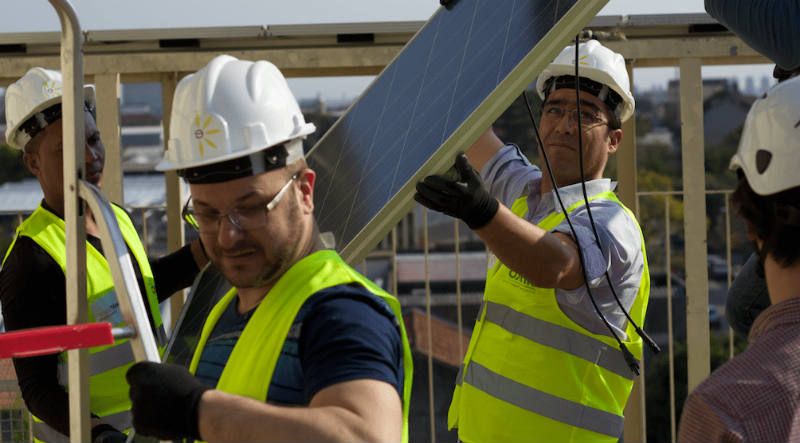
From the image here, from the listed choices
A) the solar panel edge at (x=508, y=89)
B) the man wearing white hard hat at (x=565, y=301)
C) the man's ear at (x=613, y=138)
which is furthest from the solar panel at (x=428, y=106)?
A: the man's ear at (x=613, y=138)

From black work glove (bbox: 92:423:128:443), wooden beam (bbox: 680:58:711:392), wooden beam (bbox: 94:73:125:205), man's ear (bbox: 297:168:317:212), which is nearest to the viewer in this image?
man's ear (bbox: 297:168:317:212)

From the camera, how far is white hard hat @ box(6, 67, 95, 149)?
9.99 feet

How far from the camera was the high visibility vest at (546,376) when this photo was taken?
294 cm

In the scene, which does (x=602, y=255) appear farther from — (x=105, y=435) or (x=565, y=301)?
(x=105, y=435)

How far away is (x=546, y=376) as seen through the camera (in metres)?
2.94

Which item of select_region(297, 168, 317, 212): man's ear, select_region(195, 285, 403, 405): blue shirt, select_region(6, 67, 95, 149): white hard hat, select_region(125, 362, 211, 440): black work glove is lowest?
select_region(125, 362, 211, 440): black work glove

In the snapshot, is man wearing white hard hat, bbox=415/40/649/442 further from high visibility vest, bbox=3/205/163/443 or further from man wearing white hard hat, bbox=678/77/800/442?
high visibility vest, bbox=3/205/163/443

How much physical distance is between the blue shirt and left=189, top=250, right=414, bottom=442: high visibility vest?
2 centimetres

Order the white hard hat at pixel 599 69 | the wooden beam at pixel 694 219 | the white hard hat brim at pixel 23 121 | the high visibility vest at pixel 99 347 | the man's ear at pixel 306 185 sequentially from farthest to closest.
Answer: the wooden beam at pixel 694 219
the white hard hat at pixel 599 69
the white hard hat brim at pixel 23 121
the high visibility vest at pixel 99 347
the man's ear at pixel 306 185

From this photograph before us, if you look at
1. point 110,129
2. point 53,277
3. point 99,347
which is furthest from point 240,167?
point 110,129

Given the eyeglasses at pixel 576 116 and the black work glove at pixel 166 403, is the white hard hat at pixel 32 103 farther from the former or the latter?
the eyeglasses at pixel 576 116

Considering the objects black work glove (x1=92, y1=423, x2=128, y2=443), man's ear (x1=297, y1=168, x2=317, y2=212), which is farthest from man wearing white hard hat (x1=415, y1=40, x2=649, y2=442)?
black work glove (x1=92, y1=423, x2=128, y2=443)

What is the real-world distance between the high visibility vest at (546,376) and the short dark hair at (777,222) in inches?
43.2

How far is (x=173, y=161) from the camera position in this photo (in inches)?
78.4
